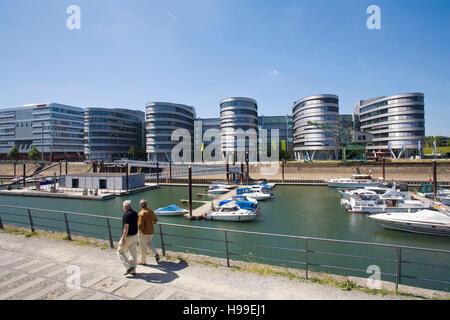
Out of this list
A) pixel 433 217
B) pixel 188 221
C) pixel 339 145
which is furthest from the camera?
pixel 339 145

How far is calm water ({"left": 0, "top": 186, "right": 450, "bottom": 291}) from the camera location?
567 inches

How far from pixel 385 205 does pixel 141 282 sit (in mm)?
28310

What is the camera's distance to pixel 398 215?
70.0ft

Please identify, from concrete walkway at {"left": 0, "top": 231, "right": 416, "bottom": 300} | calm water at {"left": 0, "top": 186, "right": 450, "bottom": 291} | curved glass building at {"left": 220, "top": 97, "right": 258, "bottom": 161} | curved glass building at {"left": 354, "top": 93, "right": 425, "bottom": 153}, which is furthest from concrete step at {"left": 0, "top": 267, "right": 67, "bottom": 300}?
curved glass building at {"left": 354, "top": 93, "right": 425, "bottom": 153}

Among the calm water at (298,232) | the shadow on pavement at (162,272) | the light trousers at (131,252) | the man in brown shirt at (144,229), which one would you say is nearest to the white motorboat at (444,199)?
the calm water at (298,232)

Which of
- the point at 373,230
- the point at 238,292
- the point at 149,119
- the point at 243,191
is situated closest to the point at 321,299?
the point at 238,292

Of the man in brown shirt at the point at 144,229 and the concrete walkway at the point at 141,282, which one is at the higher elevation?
the man in brown shirt at the point at 144,229

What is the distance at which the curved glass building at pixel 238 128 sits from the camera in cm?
9406

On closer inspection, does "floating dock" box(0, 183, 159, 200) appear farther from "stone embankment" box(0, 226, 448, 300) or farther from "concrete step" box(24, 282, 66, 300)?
"concrete step" box(24, 282, 66, 300)

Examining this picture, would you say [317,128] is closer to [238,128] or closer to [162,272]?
[238,128]

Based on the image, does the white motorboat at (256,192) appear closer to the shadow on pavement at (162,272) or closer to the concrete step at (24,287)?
the shadow on pavement at (162,272)

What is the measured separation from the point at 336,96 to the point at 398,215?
76284 mm

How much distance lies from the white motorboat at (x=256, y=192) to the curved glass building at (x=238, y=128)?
5351cm

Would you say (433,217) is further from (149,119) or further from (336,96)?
(149,119)
